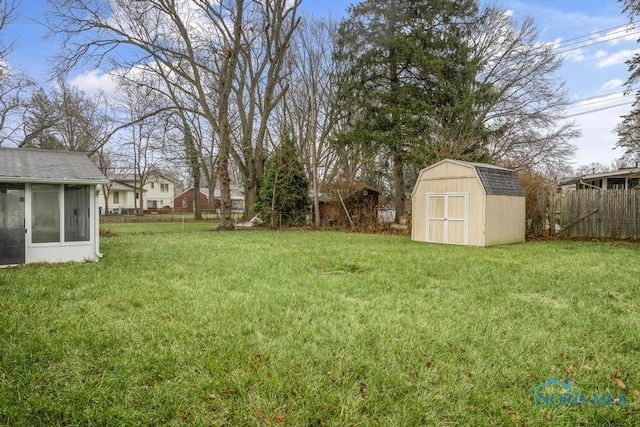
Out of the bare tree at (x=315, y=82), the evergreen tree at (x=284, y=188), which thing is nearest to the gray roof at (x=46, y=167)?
the evergreen tree at (x=284, y=188)

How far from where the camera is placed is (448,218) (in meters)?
11.9

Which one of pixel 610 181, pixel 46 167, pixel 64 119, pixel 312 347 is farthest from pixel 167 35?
pixel 610 181

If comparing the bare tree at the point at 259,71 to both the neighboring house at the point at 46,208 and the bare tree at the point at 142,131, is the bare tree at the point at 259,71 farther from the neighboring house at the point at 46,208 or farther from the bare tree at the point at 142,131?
the neighboring house at the point at 46,208

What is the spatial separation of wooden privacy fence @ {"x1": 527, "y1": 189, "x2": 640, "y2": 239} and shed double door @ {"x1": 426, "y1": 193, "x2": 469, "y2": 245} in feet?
14.0

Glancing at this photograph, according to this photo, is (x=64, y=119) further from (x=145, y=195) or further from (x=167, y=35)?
(x=145, y=195)

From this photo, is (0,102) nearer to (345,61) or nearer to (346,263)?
(345,61)

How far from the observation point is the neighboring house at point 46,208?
7.26 metres

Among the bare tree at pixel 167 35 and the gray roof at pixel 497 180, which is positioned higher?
the bare tree at pixel 167 35

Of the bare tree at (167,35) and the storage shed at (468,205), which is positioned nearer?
the storage shed at (468,205)

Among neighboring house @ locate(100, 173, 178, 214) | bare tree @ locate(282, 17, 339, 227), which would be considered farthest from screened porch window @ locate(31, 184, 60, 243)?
neighboring house @ locate(100, 173, 178, 214)

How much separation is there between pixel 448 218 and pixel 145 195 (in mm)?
41987

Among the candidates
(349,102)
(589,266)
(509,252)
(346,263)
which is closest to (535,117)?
(349,102)

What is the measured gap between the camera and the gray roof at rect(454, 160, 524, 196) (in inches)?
440

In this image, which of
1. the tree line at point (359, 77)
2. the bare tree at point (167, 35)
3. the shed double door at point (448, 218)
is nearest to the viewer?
the shed double door at point (448, 218)
